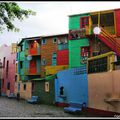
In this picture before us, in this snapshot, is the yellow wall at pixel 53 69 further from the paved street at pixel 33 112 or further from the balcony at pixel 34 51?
the paved street at pixel 33 112

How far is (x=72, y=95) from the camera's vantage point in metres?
22.8

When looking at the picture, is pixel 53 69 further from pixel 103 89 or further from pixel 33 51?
pixel 103 89

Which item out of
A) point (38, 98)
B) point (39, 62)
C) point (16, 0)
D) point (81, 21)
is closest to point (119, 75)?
point (16, 0)

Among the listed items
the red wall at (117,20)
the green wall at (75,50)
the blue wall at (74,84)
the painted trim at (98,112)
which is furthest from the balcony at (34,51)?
the painted trim at (98,112)

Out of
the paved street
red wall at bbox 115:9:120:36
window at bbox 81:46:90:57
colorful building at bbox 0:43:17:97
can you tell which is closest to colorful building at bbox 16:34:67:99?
window at bbox 81:46:90:57

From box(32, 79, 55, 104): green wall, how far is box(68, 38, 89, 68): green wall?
2.44 metres

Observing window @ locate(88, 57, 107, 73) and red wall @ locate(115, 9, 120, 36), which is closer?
window @ locate(88, 57, 107, 73)

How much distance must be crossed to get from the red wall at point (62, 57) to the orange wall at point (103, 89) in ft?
27.4

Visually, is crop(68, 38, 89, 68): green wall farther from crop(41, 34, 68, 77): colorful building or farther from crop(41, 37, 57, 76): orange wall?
crop(41, 37, 57, 76): orange wall

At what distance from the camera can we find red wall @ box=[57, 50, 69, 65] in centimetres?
2859

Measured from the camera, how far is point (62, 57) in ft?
96.1

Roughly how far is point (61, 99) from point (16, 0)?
15.2 metres

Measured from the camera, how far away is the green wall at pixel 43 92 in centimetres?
2661

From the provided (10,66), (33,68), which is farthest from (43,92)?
(10,66)
